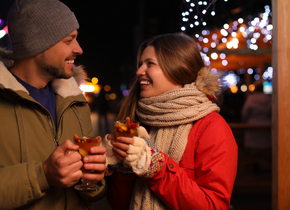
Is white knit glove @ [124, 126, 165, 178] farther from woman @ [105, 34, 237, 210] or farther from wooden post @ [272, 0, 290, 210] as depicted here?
wooden post @ [272, 0, 290, 210]

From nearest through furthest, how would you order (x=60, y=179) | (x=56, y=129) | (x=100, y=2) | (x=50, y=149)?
(x=60, y=179) → (x=50, y=149) → (x=56, y=129) → (x=100, y=2)

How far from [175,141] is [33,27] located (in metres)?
1.27

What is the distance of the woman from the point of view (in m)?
1.40

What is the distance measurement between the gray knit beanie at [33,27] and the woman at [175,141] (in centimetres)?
69

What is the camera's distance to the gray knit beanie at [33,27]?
5.43 ft

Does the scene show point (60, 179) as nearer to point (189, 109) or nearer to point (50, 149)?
point (50, 149)

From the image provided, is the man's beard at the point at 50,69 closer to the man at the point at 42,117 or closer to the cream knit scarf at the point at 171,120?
the man at the point at 42,117

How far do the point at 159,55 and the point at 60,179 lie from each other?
1.08m

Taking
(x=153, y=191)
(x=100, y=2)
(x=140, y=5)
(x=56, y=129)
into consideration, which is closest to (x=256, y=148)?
(x=140, y=5)

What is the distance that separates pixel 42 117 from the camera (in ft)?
4.98

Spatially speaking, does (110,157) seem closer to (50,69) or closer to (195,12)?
(50,69)

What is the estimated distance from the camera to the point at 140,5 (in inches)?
223

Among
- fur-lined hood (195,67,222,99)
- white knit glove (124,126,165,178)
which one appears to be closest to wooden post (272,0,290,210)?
fur-lined hood (195,67,222,99)

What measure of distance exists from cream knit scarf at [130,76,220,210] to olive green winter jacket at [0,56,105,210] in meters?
0.31
